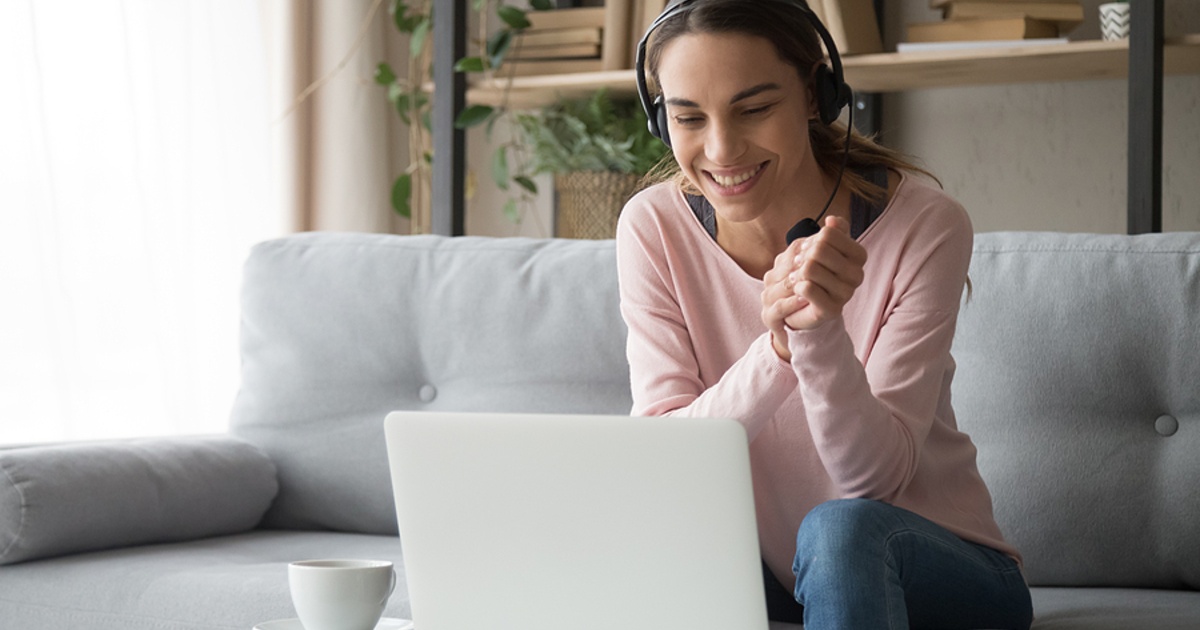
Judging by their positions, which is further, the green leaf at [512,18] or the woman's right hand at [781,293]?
the green leaf at [512,18]

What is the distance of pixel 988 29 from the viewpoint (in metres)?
2.00

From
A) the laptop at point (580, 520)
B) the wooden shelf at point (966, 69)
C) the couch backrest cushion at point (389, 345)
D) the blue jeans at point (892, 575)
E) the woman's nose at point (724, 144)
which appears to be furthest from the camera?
the wooden shelf at point (966, 69)

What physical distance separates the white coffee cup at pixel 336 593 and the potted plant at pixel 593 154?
1452 millimetres

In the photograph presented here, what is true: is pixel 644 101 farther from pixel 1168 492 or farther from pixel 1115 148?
pixel 1115 148

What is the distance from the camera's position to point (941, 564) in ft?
3.57

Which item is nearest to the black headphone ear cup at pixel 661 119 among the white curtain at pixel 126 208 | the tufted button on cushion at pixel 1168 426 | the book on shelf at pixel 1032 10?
the tufted button on cushion at pixel 1168 426

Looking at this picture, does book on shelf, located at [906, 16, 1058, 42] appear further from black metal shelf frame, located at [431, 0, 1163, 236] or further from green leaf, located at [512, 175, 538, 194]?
green leaf, located at [512, 175, 538, 194]

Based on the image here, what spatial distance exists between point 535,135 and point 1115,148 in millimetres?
1081

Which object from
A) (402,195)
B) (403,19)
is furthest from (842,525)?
(403,19)

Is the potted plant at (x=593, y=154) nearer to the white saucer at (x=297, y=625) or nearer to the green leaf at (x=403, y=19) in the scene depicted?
the green leaf at (x=403, y=19)

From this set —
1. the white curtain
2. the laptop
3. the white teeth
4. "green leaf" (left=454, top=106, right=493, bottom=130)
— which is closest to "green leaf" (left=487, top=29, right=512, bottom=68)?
"green leaf" (left=454, top=106, right=493, bottom=130)

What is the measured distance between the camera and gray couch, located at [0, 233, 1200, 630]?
4.85ft

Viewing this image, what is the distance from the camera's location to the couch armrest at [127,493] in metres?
1.56

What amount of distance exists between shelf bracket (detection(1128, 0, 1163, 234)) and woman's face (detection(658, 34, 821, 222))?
0.77m
